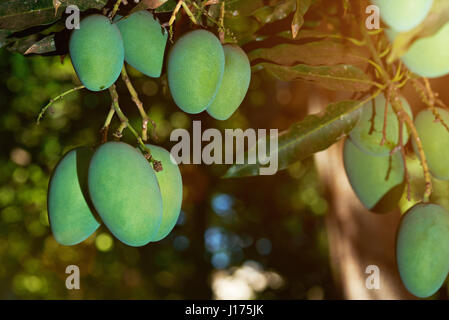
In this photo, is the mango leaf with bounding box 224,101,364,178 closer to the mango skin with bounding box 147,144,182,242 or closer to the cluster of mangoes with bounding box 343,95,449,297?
the cluster of mangoes with bounding box 343,95,449,297

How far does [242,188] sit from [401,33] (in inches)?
163

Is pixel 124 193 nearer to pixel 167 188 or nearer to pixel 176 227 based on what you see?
pixel 167 188

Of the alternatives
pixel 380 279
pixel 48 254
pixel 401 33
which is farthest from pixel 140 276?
pixel 401 33

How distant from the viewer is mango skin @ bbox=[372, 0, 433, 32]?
68 centimetres

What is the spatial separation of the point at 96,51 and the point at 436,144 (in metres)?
0.65

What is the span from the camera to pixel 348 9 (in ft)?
3.67

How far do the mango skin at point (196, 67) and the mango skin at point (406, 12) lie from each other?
27cm

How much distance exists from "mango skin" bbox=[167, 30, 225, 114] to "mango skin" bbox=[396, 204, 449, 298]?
1.38 ft

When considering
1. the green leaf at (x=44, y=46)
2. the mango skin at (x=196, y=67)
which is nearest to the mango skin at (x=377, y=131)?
the mango skin at (x=196, y=67)

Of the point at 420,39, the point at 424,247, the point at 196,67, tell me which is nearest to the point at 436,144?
the point at 424,247

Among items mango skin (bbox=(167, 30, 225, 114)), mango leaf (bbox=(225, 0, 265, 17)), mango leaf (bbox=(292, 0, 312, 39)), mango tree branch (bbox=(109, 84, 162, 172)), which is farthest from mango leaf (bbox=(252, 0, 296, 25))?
mango tree branch (bbox=(109, 84, 162, 172))

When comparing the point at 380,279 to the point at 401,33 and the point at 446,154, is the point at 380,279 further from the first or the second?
the point at 401,33

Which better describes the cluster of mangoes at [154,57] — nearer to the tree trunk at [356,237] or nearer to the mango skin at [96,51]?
the mango skin at [96,51]

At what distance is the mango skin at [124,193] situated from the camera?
79 cm
